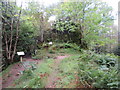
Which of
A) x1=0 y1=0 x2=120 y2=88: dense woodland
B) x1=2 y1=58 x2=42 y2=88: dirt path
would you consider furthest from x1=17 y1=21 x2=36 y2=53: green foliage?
x1=2 y1=58 x2=42 y2=88: dirt path

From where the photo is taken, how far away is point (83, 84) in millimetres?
2723

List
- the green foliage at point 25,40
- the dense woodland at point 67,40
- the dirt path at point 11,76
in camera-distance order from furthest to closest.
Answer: the green foliage at point 25,40
the dense woodland at point 67,40
the dirt path at point 11,76

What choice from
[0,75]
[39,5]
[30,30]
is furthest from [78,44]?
[0,75]

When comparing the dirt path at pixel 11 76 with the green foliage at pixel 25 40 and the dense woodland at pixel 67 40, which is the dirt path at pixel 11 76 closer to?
the dense woodland at pixel 67 40

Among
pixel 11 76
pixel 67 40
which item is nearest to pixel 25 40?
pixel 11 76

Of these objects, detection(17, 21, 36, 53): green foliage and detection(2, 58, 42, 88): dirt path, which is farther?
detection(17, 21, 36, 53): green foliage

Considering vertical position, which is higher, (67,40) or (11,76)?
(67,40)

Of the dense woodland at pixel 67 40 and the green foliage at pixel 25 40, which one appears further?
the green foliage at pixel 25 40

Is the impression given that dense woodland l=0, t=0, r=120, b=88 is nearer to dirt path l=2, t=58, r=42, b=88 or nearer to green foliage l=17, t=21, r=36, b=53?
green foliage l=17, t=21, r=36, b=53

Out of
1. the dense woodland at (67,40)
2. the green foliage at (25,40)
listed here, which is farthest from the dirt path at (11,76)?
the green foliage at (25,40)

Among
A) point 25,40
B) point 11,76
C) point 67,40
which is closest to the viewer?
point 11,76

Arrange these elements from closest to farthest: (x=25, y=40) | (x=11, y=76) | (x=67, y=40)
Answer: (x=11, y=76) → (x=25, y=40) → (x=67, y=40)

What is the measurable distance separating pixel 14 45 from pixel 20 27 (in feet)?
4.64

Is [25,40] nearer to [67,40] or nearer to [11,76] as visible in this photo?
[11,76]
